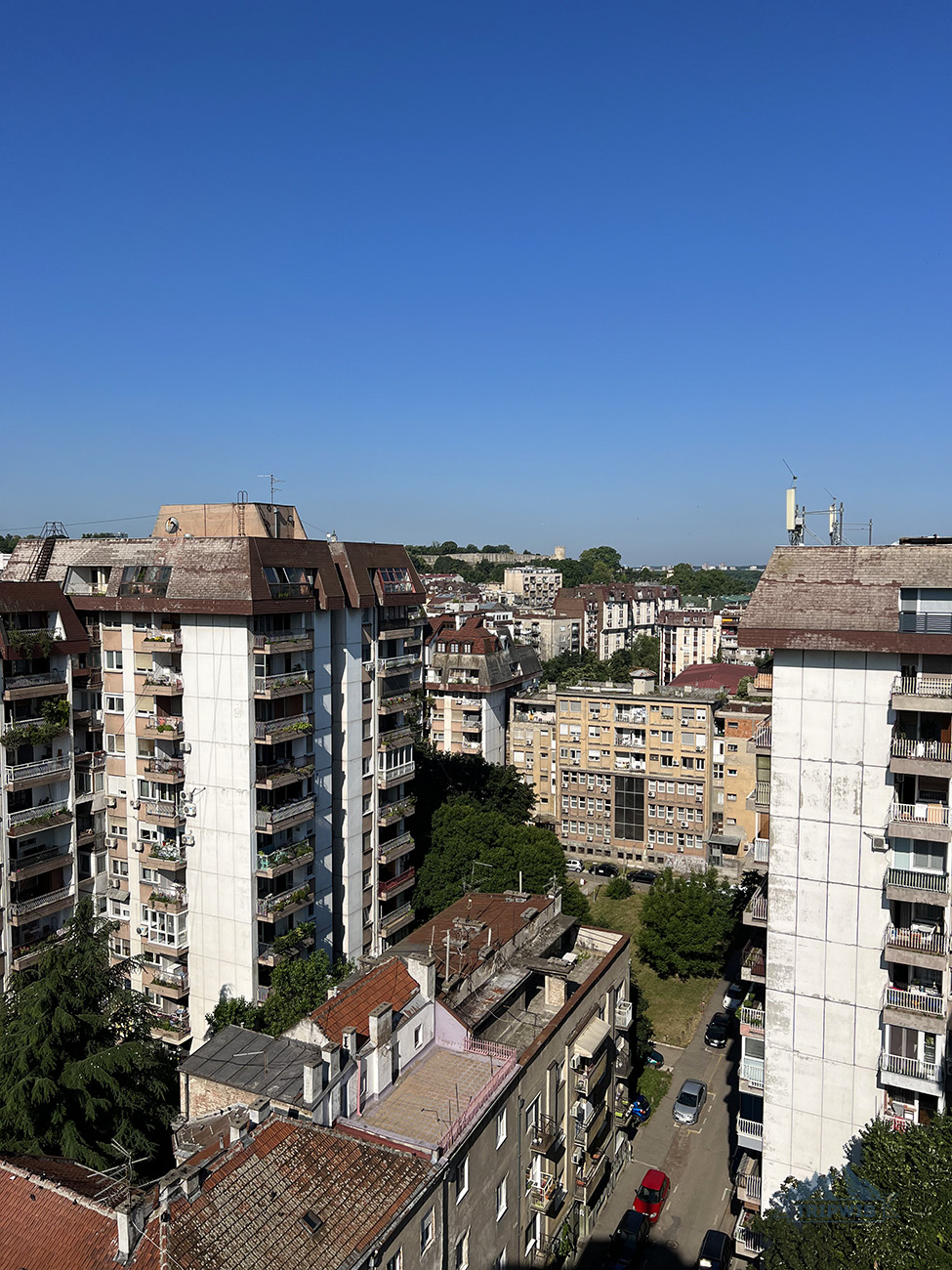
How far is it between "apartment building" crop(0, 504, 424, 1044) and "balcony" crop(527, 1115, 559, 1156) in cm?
1302

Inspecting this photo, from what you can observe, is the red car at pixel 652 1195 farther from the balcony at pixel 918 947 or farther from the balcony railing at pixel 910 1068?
the balcony at pixel 918 947

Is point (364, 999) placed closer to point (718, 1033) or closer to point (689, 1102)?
point (689, 1102)

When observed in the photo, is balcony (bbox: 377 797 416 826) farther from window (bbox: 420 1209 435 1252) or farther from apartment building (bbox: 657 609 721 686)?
apartment building (bbox: 657 609 721 686)

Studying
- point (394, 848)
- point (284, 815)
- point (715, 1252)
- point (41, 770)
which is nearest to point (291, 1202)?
point (715, 1252)

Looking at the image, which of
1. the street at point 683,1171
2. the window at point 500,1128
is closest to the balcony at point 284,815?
the window at point 500,1128

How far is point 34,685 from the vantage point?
35.3m

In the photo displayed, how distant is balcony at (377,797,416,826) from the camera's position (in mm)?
43219

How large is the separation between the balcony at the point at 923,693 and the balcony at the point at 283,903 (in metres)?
23.9

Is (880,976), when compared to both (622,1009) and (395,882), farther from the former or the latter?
(395,882)

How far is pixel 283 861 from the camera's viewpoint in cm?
3588

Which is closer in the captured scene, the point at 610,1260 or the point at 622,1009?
the point at 610,1260

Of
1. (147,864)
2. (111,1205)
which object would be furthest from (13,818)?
(111,1205)

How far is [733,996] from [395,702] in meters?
23.3

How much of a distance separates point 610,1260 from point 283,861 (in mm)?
17756
